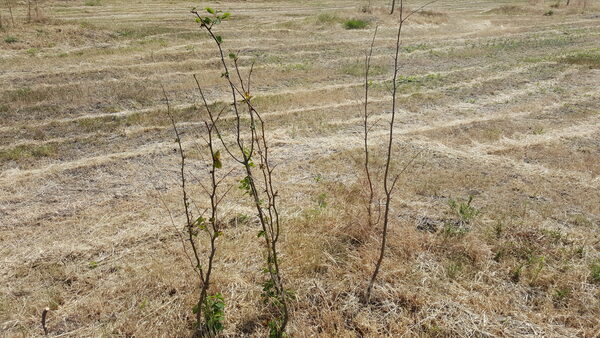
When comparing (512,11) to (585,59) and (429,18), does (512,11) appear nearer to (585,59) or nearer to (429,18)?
(429,18)

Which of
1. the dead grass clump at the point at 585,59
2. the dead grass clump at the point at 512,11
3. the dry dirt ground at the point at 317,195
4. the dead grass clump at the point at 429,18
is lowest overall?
the dry dirt ground at the point at 317,195

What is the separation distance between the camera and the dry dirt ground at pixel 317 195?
4094 millimetres

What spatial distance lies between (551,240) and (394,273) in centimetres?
210

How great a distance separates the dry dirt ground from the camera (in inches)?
161

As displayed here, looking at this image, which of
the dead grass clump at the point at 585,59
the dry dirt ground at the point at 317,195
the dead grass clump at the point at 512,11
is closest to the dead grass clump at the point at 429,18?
the dead grass clump at the point at 512,11

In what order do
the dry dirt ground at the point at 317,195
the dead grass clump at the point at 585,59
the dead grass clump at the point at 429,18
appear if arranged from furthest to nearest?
1. the dead grass clump at the point at 429,18
2. the dead grass clump at the point at 585,59
3. the dry dirt ground at the point at 317,195

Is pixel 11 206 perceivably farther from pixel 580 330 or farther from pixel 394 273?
pixel 580 330

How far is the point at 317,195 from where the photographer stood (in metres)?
6.43

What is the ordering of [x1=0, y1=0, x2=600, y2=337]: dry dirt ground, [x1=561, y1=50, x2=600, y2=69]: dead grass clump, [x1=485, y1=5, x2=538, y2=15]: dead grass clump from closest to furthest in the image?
1. [x1=0, y1=0, x2=600, y2=337]: dry dirt ground
2. [x1=561, y1=50, x2=600, y2=69]: dead grass clump
3. [x1=485, y1=5, x2=538, y2=15]: dead grass clump

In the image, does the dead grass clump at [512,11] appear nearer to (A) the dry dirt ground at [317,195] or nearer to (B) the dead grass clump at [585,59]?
(B) the dead grass clump at [585,59]

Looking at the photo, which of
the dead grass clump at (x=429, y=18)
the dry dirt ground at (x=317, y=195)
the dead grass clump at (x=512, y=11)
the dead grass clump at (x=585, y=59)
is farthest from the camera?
the dead grass clump at (x=512, y=11)

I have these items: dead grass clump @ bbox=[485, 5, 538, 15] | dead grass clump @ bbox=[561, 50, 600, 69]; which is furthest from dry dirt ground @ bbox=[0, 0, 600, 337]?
dead grass clump @ bbox=[485, 5, 538, 15]

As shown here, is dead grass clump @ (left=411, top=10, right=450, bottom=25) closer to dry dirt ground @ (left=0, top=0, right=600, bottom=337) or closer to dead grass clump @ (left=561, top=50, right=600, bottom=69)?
dry dirt ground @ (left=0, top=0, right=600, bottom=337)

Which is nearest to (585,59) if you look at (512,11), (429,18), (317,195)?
(429,18)
